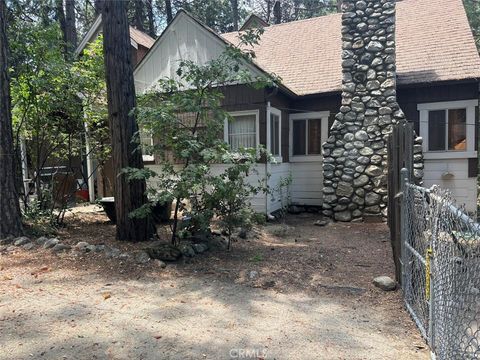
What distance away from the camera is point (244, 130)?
988 centimetres

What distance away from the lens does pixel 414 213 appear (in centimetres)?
368

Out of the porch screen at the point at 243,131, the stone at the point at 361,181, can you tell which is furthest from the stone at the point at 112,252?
the stone at the point at 361,181

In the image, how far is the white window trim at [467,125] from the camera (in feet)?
30.8

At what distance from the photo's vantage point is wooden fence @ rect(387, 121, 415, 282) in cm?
407

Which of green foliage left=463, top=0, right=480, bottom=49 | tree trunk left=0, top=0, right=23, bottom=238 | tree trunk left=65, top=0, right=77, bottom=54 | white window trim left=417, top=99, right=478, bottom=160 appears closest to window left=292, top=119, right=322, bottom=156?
white window trim left=417, top=99, right=478, bottom=160

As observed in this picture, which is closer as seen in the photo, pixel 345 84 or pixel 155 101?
pixel 155 101

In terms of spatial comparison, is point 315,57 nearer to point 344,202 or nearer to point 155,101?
point 344,202

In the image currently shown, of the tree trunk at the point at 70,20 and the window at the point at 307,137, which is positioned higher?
the tree trunk at the point at 70,20

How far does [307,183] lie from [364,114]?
2.75 meters

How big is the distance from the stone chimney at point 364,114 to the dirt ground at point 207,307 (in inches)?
119

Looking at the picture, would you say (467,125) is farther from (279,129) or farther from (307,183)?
(279,129)

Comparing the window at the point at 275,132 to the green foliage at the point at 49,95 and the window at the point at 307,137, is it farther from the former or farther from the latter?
the green foliage at the point at 49,95

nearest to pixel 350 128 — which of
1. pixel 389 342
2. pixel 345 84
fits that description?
pixel 345 84

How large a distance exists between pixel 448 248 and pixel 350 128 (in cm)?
719
